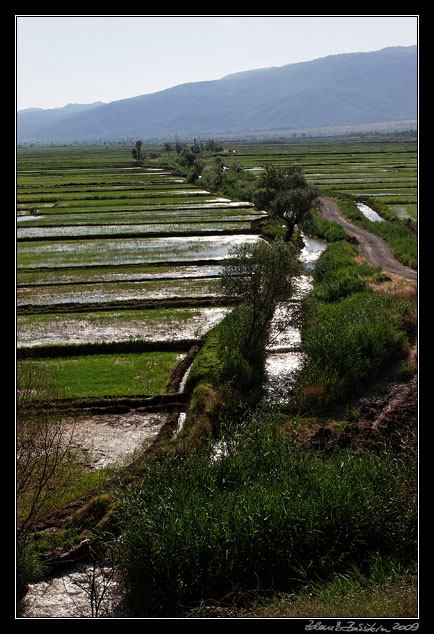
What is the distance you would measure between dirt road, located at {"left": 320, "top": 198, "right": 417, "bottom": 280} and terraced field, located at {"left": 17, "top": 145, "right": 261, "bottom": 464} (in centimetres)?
991

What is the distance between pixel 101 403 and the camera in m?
20.0

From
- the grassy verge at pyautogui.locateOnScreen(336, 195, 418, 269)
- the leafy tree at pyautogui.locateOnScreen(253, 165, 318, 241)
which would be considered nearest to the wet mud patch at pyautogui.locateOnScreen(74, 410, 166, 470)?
the grassy verge at pyautogui.locateOnScreen(336, 195, 418, 269)

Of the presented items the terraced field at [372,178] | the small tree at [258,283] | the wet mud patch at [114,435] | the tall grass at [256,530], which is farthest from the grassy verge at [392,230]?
the tall grass at [256,530]

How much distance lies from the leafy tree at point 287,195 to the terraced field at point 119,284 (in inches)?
139

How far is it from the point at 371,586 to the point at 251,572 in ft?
8.20

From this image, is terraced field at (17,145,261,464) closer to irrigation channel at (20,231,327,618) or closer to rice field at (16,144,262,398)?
rice field at (16,144,262,398)

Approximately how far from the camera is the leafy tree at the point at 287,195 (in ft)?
151

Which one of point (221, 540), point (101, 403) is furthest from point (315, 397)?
point (221, 540)

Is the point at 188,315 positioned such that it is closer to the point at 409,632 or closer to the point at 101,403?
the point at 101,403

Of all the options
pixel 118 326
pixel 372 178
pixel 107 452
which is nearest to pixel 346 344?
pixel 107 452

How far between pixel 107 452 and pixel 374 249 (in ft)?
113

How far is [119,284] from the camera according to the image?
116ft

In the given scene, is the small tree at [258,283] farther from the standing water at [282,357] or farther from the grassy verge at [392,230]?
the grassy verge at [392,230]

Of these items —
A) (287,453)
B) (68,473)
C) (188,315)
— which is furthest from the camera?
(188,315)
